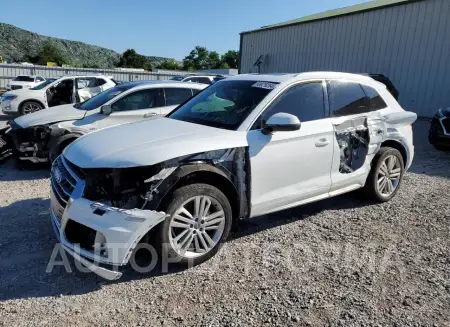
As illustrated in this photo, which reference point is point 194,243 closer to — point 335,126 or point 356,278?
point 356,278

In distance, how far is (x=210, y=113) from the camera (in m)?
3.86

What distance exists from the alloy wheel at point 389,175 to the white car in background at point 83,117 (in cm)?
394

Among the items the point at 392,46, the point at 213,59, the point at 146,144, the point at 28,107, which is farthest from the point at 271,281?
the point at 213,59

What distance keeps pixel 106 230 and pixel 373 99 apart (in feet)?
11.9

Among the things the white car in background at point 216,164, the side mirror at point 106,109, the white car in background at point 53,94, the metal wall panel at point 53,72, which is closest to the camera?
the white car in background at point 216,164

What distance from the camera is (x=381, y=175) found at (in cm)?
468

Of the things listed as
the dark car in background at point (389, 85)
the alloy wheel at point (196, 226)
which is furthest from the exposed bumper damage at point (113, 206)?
the dark car in background at point (389, 85)

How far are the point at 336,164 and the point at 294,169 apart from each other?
69 centimetres

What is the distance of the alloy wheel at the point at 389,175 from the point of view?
466cm

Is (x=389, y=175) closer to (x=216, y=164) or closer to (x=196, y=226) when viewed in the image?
(x=216, y=164)

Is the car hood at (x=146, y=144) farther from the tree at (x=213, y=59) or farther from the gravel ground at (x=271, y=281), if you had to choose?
the tree at (x=213, y=59)

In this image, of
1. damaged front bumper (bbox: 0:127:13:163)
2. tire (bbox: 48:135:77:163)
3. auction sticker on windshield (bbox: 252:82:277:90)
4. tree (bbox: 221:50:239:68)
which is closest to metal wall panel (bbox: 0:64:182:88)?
damaged front bumper (bbox: 0:127:13:163)

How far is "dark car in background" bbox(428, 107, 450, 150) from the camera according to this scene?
7.95 metres

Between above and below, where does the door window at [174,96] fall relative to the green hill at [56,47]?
below
